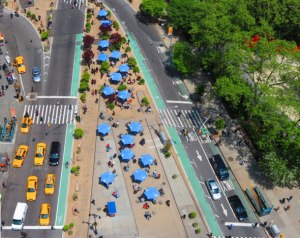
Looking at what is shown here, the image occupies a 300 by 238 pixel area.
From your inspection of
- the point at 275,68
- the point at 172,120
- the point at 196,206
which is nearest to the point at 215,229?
the point at 196,206

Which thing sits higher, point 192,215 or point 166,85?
point 166,85

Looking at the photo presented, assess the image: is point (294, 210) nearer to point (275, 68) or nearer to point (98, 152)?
point (275, 68)

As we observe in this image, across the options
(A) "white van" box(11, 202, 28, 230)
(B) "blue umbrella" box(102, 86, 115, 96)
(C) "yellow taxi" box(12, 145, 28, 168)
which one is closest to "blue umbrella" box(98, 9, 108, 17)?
(B) "blue umbrella" box(102, 86, 115, 96)

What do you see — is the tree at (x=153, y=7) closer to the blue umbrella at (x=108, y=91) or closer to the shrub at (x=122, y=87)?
the shrub at (x=122, y=87)

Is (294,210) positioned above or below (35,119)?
below

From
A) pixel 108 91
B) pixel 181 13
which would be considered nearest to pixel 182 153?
pixel 108 91

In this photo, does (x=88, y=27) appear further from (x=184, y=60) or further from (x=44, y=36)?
(x=184, y=60)

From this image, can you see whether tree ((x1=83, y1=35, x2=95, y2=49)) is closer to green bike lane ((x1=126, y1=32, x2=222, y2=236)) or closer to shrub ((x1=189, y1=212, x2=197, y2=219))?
green bike lane ((x1=126, y1=32, x2=222, y2=236))
